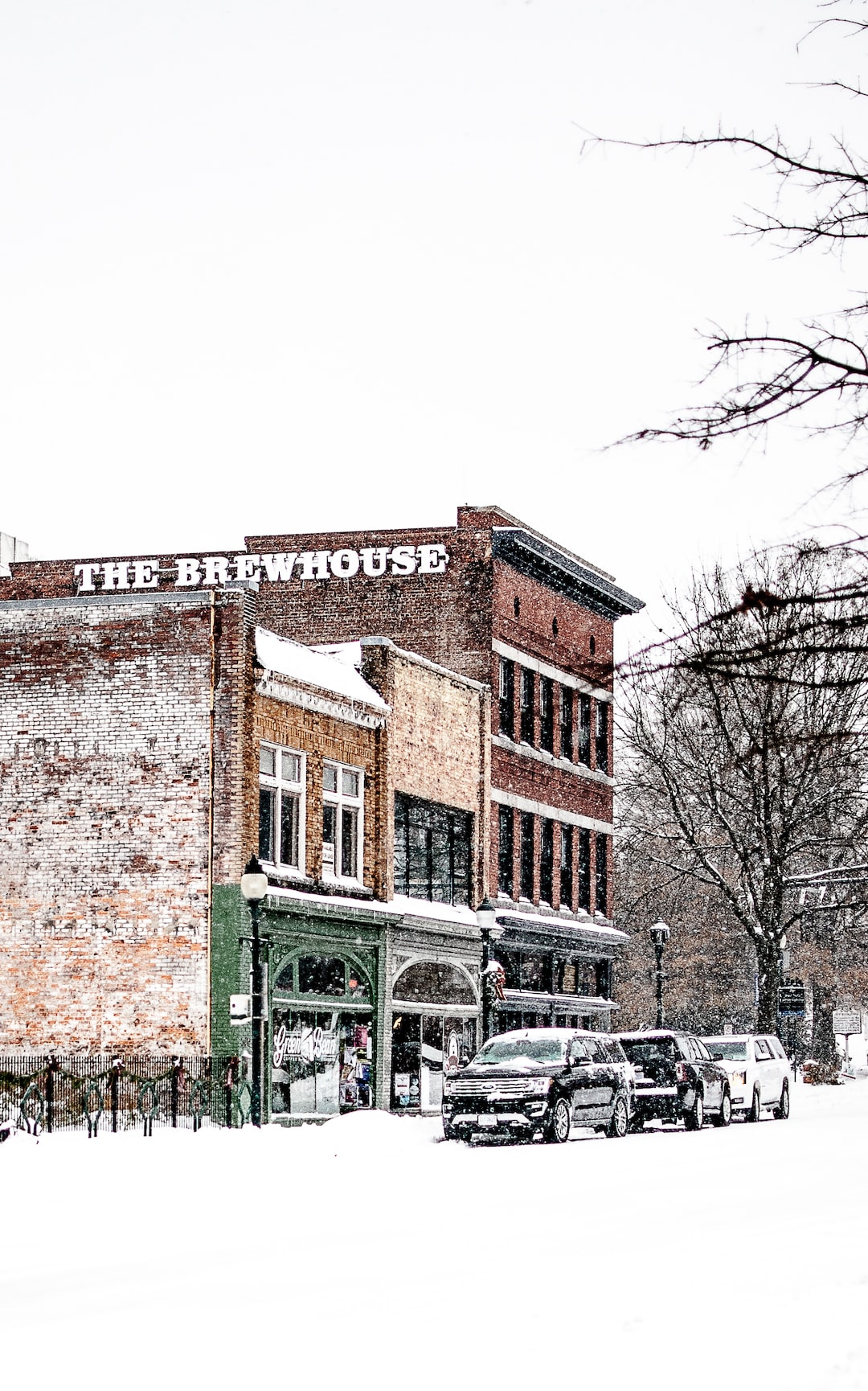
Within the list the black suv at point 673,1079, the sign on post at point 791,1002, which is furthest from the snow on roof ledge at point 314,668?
the sign on post at point 791,1002

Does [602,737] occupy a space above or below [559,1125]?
above

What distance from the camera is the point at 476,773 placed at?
45.2 metres

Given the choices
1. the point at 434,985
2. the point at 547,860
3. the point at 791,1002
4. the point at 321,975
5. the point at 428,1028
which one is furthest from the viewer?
the point at 791,1002

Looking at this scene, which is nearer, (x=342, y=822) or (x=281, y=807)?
(x=281, y=807)

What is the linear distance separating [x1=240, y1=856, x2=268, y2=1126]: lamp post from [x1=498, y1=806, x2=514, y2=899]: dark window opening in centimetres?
1478

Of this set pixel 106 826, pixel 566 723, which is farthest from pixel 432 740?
pixel 566 723

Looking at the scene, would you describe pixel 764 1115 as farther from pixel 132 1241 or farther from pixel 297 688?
pixel 132 1241

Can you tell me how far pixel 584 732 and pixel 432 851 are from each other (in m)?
12.8

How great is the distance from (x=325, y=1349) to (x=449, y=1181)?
12694 millimetres

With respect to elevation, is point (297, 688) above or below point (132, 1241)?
above

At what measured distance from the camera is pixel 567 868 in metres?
53.0

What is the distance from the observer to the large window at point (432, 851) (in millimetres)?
41406

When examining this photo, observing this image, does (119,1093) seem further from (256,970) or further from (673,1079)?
(673,1079)

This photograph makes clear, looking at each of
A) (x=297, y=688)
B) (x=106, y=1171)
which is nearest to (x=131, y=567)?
(x=297, y=688)
